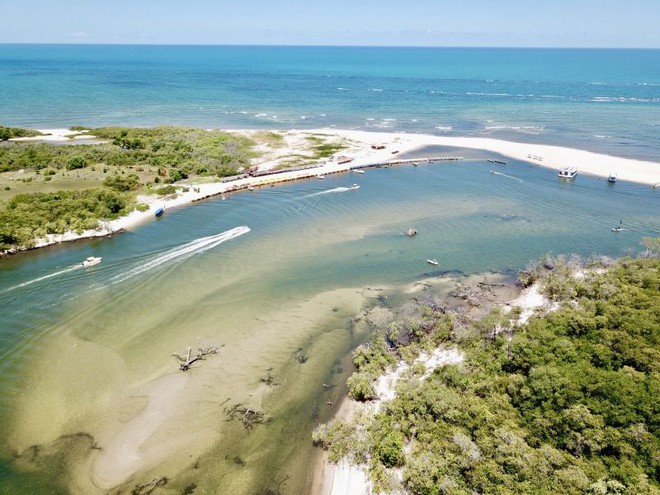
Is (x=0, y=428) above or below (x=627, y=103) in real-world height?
below

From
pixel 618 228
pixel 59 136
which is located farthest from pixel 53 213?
pixel 618 228

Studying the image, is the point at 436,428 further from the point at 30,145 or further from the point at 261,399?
the point at 30,145

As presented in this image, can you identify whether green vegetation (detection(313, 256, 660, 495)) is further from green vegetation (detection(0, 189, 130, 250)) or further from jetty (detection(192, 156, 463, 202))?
jetty (detection(192, 156, 463, 202))

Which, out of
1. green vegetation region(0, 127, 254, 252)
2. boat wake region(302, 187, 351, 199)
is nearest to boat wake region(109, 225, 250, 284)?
green vegetation region(0, 127, 254, 252)

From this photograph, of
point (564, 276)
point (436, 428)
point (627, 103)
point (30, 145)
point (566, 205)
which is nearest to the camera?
point (436, 428)

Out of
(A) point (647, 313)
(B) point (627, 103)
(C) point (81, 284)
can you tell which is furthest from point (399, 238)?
(B) point (627, 103)

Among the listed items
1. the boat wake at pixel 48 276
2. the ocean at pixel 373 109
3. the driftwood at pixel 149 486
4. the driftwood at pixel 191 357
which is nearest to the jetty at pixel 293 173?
the boat wake at pixel 48 276
